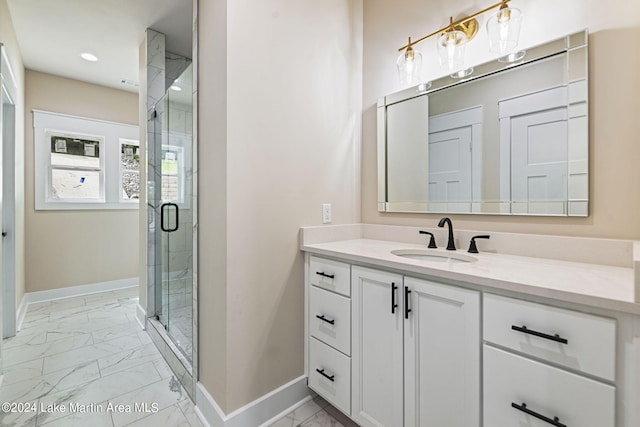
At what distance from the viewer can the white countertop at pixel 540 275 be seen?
76cm

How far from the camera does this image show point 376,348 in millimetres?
1288

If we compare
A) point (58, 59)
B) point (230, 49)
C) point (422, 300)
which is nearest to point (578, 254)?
point (422, 300)

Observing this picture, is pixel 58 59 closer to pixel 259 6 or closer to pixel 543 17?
pixel 259 6

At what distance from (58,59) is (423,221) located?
4143 millimetres

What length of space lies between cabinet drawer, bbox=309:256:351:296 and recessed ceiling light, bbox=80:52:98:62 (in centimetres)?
340

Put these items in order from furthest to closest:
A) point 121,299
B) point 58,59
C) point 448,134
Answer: point 121,299 < point 58,59 < point 448,134

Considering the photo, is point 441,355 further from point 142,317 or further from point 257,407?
point 142,317

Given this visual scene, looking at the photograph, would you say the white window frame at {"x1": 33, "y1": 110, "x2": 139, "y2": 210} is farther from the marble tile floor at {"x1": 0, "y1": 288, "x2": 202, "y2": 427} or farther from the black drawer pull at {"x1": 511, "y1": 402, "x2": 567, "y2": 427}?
the black drawer pull at {"x1": 511, "y1": 402, "x2": 567, "y2": 427}

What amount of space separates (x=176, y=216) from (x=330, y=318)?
163 cm

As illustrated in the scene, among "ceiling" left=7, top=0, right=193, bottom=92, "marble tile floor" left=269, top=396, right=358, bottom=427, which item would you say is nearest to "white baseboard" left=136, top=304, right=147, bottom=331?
"marble tile floor" left=269, top=396, right=358, bottom=427

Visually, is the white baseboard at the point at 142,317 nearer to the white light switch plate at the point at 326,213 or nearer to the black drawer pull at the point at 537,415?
the white light switch plate at the point at 326,213

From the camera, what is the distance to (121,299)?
3.54 meters

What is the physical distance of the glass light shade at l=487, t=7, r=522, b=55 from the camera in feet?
4.42

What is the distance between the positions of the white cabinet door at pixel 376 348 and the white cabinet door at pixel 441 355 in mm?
52
